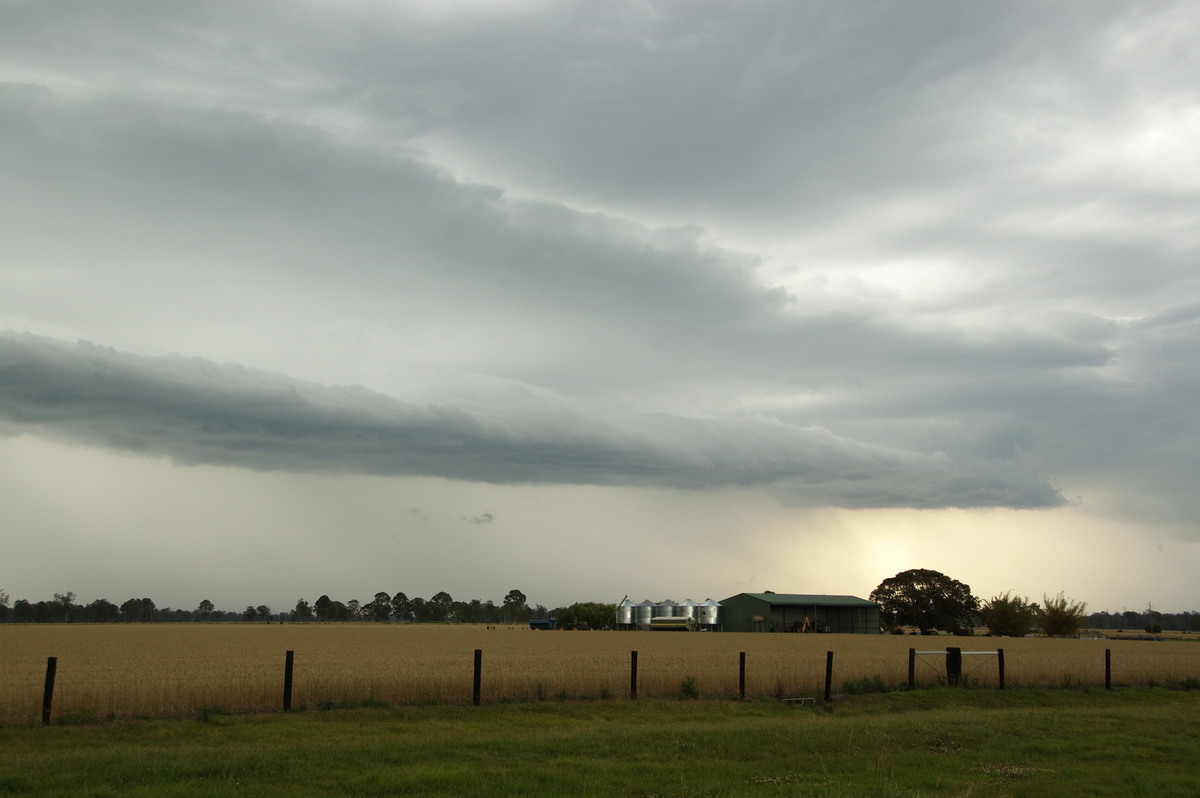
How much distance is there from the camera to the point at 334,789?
12.4 metres

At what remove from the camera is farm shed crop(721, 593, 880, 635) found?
414ft

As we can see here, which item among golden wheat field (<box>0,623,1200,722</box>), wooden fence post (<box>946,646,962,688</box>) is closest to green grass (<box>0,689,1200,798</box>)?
golden wheat field (<box>0,623,1200,722</box>)

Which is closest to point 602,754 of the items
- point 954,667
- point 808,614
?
point 954,667

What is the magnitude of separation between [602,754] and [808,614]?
392 feet

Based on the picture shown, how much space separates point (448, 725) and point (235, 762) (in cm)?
824

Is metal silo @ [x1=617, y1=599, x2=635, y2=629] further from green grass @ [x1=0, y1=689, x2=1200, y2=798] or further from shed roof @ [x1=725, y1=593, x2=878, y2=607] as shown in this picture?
green grass @ [x1=0, y1=689, x2=1200, y2=798]

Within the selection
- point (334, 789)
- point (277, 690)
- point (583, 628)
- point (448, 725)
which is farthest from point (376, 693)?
point (583, 628)

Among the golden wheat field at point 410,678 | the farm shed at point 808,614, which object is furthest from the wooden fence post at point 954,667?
the farm shed at point 808,614

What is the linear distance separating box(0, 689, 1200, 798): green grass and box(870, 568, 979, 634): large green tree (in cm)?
12365

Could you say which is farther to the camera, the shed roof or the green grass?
the shed roof

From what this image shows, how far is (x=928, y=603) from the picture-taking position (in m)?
141

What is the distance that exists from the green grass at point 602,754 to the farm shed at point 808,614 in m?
103

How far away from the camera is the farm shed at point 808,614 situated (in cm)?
12612

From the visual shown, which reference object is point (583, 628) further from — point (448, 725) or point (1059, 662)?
point (448, 725)
